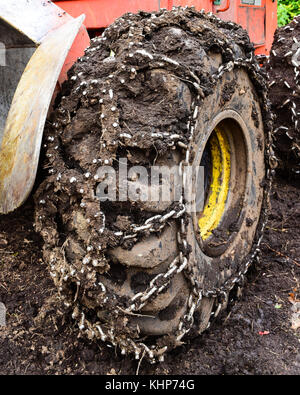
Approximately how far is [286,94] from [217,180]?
4.17ft

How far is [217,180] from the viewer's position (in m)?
2.25

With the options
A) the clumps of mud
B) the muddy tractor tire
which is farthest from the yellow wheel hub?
the clumps of mud

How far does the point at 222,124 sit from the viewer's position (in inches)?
84.2

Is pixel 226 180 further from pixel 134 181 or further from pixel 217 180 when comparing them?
pixel 134 181

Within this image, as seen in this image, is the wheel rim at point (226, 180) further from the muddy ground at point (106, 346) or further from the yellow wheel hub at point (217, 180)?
the muddy ground at point (106, 346)

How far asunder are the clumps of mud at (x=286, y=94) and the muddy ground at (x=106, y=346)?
3.46 ft

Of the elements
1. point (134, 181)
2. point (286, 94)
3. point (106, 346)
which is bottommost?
point (106, 346)

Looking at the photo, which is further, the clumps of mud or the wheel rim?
the clumps of mud

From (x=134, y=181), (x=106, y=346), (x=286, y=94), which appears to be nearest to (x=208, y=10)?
(x=286, y=94)

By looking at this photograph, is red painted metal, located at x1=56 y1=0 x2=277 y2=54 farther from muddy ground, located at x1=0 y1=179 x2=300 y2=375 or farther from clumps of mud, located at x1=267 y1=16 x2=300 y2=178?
muddy ground, located at x1=0 y1=179 x2=300 y2=375

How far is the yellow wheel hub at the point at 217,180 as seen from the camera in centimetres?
220

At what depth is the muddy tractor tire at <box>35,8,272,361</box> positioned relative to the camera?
153cm

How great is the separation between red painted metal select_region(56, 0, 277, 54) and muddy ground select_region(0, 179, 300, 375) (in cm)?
96

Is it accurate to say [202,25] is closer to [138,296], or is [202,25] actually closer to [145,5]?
[145,5]
